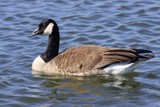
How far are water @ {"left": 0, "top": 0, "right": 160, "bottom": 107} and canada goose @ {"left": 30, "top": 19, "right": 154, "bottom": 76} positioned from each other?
206 mm

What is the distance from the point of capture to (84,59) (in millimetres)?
12594

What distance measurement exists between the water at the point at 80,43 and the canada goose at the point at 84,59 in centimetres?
21

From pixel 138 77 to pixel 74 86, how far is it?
4.76 feet

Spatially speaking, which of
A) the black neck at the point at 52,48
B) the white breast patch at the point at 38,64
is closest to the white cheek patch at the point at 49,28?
the black neck at the point at 52,48

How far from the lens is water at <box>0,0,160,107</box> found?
A: 36.4 feet

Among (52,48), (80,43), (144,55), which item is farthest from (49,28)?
(144,55)

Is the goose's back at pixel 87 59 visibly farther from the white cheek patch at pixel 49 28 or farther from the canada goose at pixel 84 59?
the white cheek patch at pixel 49 28

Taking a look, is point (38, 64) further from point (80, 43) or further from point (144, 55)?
point (144, 55)

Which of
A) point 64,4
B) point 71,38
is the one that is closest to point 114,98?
point 71,38

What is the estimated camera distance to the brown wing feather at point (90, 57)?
39.8 ft

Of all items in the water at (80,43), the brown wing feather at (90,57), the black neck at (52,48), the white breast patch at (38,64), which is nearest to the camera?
the water at (80,43)

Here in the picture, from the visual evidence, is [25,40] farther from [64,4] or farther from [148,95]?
[148,95]

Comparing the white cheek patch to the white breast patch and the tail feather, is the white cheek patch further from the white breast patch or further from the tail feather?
the tail feather

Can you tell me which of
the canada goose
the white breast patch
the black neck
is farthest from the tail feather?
the white breast patch
